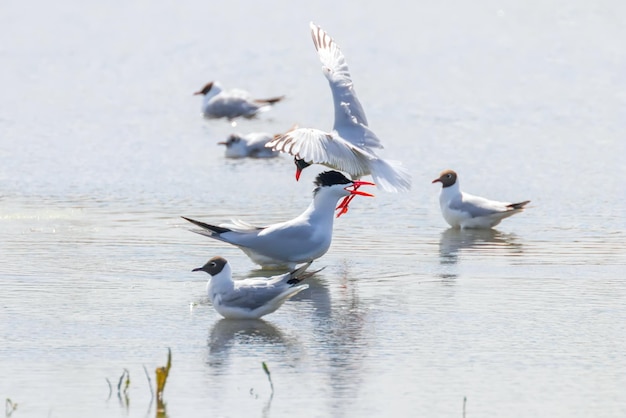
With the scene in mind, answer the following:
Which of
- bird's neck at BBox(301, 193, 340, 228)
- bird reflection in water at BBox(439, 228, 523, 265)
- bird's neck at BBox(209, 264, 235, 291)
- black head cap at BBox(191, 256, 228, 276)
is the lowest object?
bird's neck at BBox(209, 264, 235, 291)

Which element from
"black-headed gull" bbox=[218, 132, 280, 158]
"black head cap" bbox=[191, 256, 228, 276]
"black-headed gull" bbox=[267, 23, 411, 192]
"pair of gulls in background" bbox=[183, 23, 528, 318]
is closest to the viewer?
"pair of gulls in background" bbox=[183, 23, 528, 318]

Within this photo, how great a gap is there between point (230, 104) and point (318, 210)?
9.41 m

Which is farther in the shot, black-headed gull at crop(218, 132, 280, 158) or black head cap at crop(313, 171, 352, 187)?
black-headed gull at crop(218, 132, 280, 158)

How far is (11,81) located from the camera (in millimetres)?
19797

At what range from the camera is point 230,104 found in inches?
725

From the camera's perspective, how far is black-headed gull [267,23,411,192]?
375 inches

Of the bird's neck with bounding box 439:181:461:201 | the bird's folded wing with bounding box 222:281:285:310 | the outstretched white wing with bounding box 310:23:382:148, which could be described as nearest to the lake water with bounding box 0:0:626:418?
the bird's folded wing with bounding box 222:281:285:310

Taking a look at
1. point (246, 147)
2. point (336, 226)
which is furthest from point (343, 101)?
point (246, 147)

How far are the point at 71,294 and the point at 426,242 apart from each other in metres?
3.19

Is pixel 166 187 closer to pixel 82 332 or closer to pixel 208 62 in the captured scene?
pixel 82 332

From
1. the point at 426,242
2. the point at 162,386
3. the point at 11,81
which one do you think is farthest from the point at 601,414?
the point at 11,81

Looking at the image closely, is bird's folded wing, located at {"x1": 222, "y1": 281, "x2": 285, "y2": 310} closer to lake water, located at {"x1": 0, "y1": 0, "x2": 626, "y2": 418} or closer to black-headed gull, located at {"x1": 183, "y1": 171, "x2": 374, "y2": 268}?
lake water, located at {"x1": 0, "y1": 0, "x2": 626, "y2": 418}

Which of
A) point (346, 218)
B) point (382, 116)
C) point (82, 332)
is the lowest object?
point (82, 332)

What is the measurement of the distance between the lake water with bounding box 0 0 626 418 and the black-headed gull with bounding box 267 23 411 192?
21.3 inches
